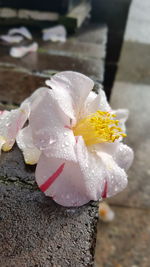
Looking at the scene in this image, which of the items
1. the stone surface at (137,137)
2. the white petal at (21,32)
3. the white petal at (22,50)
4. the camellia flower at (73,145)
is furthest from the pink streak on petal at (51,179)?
the stone surface at (137,137)

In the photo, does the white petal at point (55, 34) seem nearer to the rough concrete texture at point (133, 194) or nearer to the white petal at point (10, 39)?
the white petal at point (10, 39)

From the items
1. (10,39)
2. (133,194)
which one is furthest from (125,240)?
(10,39)

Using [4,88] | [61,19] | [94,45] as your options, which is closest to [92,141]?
[4,88]

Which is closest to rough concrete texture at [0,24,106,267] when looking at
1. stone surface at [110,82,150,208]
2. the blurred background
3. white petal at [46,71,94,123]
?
white petal at [46,71,94,123]

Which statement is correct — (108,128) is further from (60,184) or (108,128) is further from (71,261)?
(71,261)

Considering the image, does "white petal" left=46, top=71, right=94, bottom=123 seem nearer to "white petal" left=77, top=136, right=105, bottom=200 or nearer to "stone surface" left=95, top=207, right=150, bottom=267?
"white petal" left=77, top=136, right=105, bottom=200
